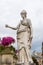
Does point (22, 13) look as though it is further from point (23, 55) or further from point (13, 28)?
point (23, 55)

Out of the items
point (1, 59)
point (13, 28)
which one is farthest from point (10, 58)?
point (13, 28)

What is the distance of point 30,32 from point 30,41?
1.38ft

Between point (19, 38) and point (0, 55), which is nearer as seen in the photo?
point (19, 38)

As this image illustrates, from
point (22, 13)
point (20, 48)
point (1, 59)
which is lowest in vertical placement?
point (1, 59)

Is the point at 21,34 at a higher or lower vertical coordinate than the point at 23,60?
higher

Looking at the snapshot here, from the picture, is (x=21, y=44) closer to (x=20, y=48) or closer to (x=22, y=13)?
(x=20, y=48)

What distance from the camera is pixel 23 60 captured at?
48.9 feet

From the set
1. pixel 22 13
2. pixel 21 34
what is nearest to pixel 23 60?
pixel 21 34

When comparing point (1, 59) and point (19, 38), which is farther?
point (1, 59)

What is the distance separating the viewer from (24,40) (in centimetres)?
1510

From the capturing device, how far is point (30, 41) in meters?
15.2

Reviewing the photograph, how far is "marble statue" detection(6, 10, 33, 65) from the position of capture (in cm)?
1492

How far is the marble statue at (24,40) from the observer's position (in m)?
14.9

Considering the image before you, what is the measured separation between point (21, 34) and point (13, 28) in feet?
1.86
